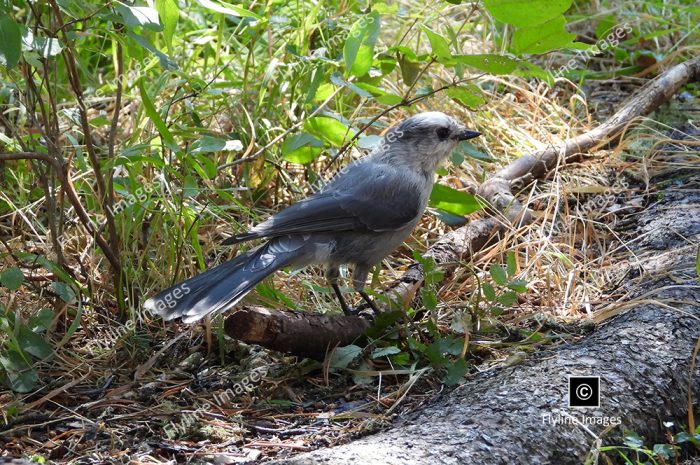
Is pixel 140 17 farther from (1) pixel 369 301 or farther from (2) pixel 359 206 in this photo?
(1) pixel 369 301

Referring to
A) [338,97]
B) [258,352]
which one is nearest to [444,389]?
[258,352]

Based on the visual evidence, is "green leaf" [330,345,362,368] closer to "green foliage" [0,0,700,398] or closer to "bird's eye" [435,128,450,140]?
"green foliage" [0,0,700,398]

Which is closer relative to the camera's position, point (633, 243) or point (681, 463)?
point (681, 463)

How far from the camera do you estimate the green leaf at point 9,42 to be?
2.79 metres

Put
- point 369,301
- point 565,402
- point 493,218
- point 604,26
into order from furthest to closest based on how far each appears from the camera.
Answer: point 604,26 → point 493,218 → point 369,301 → point 565,402

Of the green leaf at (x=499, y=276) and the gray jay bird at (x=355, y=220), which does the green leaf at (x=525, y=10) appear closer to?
the gray jay bird at (x=355, y=220)

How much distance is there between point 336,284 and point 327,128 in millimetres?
809

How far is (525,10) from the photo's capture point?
11.9ft

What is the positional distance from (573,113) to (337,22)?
1.68 meters

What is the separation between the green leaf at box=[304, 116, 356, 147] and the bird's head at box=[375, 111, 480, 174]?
0.21 m

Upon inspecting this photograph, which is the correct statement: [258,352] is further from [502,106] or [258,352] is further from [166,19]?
[502,106]

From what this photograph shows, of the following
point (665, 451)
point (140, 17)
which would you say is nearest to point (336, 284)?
point (140, 17)

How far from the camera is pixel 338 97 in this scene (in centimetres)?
509

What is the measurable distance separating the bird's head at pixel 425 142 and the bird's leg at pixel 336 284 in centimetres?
65
